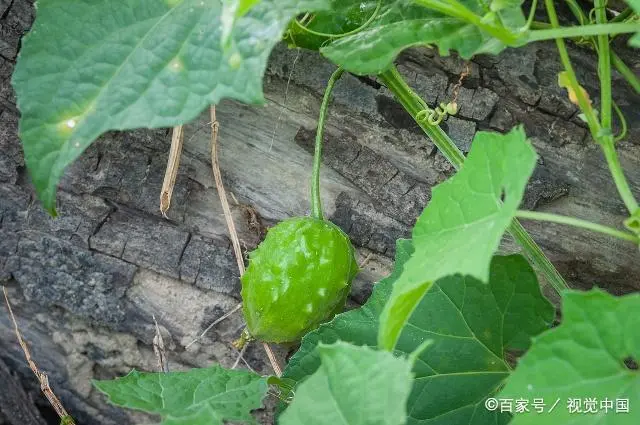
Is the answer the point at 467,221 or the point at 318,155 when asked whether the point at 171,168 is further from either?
the point at 467,221

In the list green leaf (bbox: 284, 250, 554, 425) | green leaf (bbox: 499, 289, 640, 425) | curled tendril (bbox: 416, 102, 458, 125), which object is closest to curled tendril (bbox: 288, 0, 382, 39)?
curled tendril (bbox: 416, 102, 458, 125)

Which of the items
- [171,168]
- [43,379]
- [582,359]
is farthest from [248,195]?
[582,359]

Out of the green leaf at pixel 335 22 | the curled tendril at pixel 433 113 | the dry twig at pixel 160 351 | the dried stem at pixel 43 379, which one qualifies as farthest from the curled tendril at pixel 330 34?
the dried stem at pixel 43 379

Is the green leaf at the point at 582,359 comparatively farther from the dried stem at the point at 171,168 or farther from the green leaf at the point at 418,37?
the dried stem at the point at 171,168

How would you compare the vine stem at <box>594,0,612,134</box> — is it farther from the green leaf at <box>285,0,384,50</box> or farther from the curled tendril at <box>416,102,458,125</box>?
the green leaf at <box>285,0,384,50</box>

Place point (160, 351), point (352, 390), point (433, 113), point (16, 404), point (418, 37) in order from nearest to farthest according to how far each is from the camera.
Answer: point (352, 390), point (418, 37), point (433, 113), point (160, 351), point (16, 404)

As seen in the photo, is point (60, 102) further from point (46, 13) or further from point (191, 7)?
point (191, 7)
